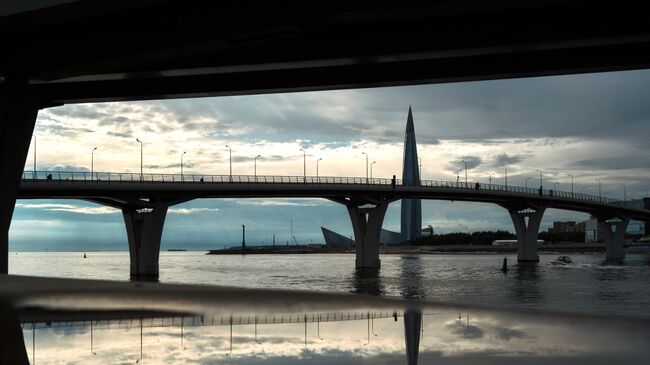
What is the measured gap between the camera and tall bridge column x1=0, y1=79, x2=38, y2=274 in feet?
87.4

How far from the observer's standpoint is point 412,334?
1007 centimetres

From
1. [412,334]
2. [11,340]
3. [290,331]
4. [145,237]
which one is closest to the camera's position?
[11,340]

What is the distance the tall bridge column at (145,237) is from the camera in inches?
3248

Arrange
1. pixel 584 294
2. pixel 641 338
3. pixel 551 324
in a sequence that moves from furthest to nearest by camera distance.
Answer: pixel 584 294, pixel 551 324, pixel 641 338

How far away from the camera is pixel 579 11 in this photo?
19.9 metres

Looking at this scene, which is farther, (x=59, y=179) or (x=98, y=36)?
(x=59, y=179)

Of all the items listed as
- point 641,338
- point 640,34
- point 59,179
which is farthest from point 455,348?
point 59,179

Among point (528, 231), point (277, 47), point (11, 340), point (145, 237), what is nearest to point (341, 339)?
point (11, 340)

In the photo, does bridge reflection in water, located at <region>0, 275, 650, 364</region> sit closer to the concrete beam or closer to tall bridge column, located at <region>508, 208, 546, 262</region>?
the concrete beam

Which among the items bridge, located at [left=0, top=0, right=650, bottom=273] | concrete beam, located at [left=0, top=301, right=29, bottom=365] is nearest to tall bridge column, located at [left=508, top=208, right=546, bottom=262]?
bridge, located at [left=0, top=0, right=650, bottom=273]

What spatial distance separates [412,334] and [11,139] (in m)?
23.1

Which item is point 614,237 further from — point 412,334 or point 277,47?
point 412,334

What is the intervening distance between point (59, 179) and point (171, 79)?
168ft

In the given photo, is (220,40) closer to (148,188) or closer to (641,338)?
(641,338)
